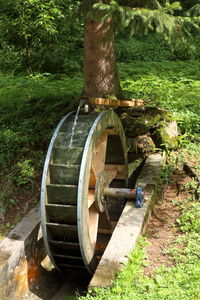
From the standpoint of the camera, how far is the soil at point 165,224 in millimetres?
4426

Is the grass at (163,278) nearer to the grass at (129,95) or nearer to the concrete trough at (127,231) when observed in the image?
the grass at (129,95)

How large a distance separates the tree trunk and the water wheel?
1.45 m

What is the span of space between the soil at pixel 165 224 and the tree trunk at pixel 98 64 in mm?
2163

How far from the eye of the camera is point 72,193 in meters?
4.80

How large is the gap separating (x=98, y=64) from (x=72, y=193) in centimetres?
310

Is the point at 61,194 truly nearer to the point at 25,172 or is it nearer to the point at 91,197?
the point at 91,197

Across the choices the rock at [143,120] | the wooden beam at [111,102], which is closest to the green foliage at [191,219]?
the rock at [143,120]

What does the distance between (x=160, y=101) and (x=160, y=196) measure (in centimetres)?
297

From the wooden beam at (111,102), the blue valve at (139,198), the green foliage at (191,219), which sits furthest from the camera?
the wooden beam at (111,102)

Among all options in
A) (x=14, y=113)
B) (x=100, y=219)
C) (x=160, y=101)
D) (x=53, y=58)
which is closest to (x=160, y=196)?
(x=100, y=219)

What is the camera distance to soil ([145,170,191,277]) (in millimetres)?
4426

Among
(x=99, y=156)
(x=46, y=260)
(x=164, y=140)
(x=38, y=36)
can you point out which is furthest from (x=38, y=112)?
(x=38, y=36)

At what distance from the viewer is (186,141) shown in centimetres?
726

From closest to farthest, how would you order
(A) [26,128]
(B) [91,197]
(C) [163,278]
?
1. (C) [163,278]
2. (B) [91,197]
3. (A) [26,128]
